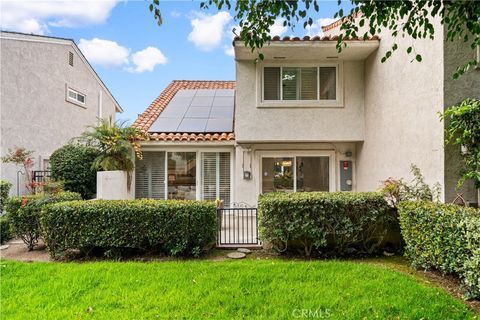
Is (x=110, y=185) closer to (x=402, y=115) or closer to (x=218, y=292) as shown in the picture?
(x=218, y=292)

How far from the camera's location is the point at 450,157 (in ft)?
24.2

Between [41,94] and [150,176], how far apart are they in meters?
7.72

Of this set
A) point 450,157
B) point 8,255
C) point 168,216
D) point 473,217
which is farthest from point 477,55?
point 8,255

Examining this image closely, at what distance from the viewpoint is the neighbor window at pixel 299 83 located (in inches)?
482

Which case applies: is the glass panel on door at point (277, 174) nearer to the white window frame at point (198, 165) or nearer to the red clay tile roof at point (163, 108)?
the white window frame at point (198, 165)

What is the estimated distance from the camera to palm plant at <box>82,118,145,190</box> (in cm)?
1201

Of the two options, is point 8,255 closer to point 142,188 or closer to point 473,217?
point 142,188

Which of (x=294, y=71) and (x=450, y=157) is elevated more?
(x=294, y=71)

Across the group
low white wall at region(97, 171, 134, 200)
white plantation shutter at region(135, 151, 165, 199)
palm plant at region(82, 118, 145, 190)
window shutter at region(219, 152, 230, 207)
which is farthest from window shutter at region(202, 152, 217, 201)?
low white wall at region(97, 171, 134, 200)

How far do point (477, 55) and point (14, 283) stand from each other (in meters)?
12.4

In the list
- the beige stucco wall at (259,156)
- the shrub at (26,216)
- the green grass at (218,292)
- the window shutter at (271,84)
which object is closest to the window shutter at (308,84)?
the window shutter at (271,84)

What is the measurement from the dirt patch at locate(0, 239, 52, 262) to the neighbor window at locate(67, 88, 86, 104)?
36.1 feet

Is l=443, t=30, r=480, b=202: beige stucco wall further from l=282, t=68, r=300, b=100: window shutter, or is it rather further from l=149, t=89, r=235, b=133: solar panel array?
l=149, t=89, r=235, b=133: solar panel array

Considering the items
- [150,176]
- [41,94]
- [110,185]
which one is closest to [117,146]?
[110,185]
